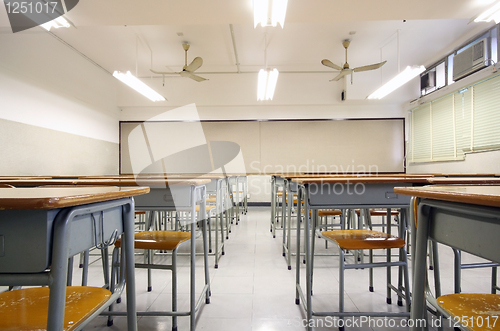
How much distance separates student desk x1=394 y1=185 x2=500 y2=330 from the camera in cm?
56

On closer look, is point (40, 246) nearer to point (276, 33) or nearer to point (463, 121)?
point (276, 33)

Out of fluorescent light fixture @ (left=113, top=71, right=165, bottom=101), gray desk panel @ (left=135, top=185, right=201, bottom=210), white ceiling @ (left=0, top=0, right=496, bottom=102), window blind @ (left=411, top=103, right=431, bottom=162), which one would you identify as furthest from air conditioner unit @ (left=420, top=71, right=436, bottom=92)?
gray desk panel @ (left=135, top=185, right=201, bottom=210)

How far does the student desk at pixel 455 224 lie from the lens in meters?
0.56

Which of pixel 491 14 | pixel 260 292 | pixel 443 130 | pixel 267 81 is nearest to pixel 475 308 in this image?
pixel 260 292

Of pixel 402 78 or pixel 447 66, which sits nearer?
pixel 402 78

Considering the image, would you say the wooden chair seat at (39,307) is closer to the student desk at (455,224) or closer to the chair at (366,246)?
the student desk at (455,224)

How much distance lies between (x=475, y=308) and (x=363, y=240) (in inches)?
31.9

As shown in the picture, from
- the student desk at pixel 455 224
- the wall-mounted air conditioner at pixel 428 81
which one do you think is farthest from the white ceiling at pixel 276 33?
the student desk at pixel 455 224

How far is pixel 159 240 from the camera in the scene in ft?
5.18

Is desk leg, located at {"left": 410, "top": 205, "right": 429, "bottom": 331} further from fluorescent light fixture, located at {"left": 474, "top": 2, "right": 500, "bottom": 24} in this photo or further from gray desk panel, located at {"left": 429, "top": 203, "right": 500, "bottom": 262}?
fluorescent light fixture, located at {"left": 474, "top": 2, "right": 500, "bottom": 24}

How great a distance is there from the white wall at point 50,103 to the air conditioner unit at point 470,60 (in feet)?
23.1

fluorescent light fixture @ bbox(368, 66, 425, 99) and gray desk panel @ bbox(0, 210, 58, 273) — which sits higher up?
fluorescent light fixture @ bbox(368, 66, 425, 99)

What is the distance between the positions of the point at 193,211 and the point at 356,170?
6.11 meters

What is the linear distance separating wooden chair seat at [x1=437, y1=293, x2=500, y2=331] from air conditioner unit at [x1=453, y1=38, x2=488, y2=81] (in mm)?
4610
